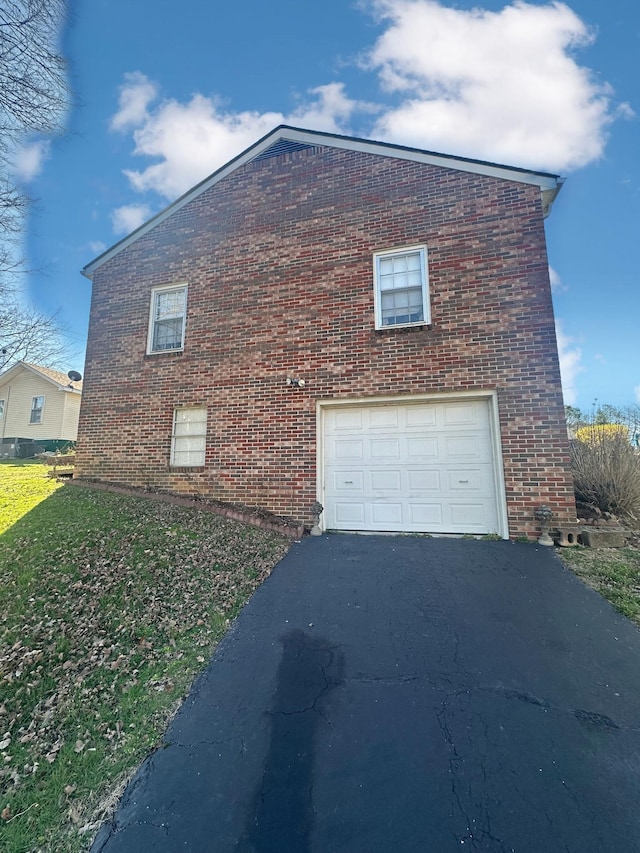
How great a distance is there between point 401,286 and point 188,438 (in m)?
5.47

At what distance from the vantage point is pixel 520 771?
213cm

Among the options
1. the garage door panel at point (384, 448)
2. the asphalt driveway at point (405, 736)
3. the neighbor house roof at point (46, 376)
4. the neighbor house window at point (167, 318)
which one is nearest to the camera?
the asphalt driveway at point (405, 736)

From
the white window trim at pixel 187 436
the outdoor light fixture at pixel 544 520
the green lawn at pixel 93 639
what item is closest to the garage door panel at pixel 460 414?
the outdoor light fixture at pixel 544 520

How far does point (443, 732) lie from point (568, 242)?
14.4m

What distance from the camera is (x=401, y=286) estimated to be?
7344mm

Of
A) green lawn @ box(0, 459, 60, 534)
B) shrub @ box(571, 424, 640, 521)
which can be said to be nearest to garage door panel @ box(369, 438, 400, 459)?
shrub @ box(571, 424, 640, 521)

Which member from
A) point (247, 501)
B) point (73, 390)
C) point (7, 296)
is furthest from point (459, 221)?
point (73, 390)

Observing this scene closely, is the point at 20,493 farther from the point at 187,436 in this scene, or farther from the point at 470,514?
the point at 470,514

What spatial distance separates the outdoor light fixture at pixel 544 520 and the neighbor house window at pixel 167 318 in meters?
7.95

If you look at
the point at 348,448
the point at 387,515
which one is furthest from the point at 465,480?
the point at 348,448

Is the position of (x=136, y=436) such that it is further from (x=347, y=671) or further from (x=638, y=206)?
(x=638, y=206)

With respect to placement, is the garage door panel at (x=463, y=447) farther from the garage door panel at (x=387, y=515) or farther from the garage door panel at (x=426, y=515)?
the garage door panel at (x=387, y=515)

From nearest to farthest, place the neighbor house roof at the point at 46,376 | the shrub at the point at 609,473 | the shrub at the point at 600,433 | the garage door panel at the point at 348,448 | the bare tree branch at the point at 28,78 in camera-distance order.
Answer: the bare tree branch at the point at 28,78
the shrub at the point at 609,473
the garage door panel at the point at 348,448
the shrub at the point at 600,433
the neighbor house roof at the point at 46,376

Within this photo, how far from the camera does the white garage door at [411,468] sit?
649cm
